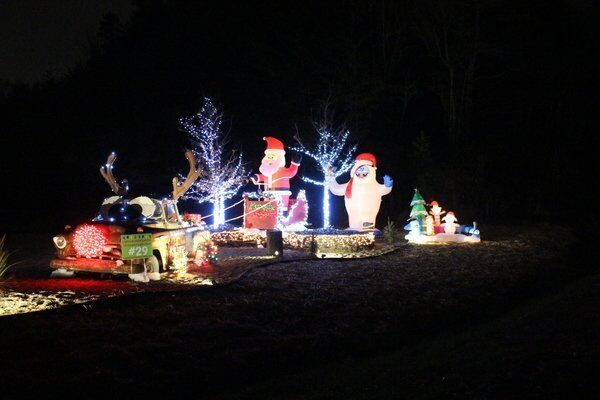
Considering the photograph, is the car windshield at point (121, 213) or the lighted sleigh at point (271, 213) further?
the lighted sleigh at point (271, 213)

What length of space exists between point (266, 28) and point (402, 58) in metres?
6.98

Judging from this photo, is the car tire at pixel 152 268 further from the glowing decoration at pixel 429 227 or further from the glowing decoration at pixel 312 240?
the glowing decoration at pixel 429 227

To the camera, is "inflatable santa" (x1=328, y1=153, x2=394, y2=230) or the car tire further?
"inflatable santa" (x1=328, y1=153, x2=394, y2=230)

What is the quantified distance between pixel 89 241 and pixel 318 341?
4.81 m

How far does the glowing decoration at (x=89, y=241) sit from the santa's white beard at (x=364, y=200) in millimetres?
8939

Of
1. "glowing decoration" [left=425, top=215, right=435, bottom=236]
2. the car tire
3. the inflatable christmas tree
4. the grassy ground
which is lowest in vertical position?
the grassy ground

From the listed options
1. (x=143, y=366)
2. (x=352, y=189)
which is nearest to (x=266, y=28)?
(x=352, y=189)

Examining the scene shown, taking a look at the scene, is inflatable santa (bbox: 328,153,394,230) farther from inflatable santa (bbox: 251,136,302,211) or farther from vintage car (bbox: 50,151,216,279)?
vintage car (bbox: 50,151,216,279)

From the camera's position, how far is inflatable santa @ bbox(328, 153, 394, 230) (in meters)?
17.0

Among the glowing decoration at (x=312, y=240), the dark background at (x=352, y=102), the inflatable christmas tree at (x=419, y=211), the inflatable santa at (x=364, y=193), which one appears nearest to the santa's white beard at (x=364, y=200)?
the inflatable santa at (x=364, y=193)

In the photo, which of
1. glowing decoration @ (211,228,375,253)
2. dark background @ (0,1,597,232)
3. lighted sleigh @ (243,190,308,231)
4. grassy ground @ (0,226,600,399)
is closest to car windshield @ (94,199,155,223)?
grassy ground @ (0,226,600,399)

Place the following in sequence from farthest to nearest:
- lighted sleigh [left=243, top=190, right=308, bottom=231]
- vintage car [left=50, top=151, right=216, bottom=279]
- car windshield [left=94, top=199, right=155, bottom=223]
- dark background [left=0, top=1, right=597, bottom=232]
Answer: dark background [left=0, top=1, right=597, bottom=232] → lighted sleigh [left=243, top=190, right=308, bottom=231] → car windshield [left=94, top=199, right=155, bottom=223] → vintage car [left=50, top=151, right=216, bottom=279]

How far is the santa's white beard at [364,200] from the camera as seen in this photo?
55.6 ft

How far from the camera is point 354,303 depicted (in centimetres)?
871
